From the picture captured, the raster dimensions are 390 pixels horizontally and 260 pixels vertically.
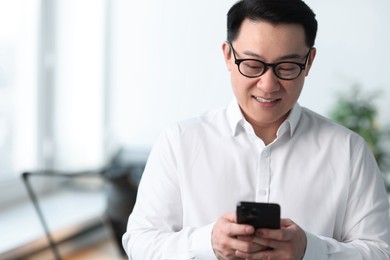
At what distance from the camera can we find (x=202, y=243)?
1.33 meters

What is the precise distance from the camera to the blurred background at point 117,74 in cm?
325

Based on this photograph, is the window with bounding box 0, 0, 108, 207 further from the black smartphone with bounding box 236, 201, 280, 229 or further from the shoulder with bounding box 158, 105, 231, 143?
the black smartphone with bounding box 236, 201, 280, 229

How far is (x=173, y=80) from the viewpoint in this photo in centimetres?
379

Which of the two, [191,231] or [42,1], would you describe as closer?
[191,231]

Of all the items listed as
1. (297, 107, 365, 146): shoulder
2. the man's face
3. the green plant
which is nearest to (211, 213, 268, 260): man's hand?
the man's face

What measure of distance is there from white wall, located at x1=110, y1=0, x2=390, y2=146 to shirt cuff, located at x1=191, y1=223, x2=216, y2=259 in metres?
2.35

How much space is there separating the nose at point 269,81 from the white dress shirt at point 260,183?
161 millimetres

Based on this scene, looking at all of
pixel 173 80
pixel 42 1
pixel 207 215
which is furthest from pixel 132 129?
pixel 207 215

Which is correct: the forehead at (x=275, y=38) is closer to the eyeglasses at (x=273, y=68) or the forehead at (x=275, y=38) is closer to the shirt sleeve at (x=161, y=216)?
the eyeglasses at (x=273, y=68)

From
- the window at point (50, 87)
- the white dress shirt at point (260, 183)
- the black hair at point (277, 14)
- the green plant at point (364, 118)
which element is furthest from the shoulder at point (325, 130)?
the window at point (50, 87)

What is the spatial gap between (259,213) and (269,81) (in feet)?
1.09

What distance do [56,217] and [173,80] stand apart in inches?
49.4

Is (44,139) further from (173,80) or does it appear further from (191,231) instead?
(191,231)

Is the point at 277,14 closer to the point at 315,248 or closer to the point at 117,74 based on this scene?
the point at 315,248
